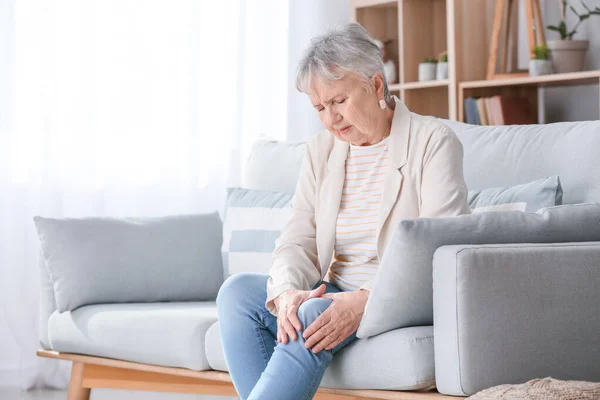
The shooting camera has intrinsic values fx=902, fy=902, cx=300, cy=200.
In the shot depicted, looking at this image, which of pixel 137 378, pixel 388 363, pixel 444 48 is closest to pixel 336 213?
pixel 388 363

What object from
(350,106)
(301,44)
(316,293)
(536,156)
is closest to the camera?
(316,293)

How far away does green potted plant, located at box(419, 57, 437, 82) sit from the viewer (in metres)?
3.88

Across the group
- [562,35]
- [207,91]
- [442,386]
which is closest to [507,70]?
[562,35]

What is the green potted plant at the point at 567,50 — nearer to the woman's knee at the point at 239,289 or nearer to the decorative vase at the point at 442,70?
the decorative vase at the point at 442,70

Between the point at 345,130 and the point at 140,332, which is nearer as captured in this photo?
the point at 345,130

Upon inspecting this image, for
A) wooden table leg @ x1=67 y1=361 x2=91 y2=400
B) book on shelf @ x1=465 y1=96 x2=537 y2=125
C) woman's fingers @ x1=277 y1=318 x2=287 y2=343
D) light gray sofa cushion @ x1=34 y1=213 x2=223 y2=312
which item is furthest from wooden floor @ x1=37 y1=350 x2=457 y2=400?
book on shelf @ x1=465 y1=96 x2=537 y2=125

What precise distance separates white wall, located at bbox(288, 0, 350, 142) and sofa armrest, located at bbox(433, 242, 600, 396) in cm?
253

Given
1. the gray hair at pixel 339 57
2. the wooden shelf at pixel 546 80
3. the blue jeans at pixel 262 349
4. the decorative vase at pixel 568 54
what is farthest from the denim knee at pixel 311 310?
the decorative vase at pixel 568 54

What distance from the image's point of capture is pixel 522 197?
2.21 meters

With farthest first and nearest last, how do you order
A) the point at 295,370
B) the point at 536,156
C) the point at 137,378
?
the point at 137,378 < the point at 536,156 < the point at 295,370

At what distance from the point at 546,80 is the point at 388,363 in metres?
2.02

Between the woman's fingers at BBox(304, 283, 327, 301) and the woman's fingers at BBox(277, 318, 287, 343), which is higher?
the woman's fingers at BBox(304, 283, 327, 301)

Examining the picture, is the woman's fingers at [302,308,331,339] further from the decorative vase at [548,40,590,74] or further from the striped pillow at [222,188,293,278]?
the decorative vase at [548,40,590,74]

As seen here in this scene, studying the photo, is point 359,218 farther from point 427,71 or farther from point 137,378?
point 427,71
